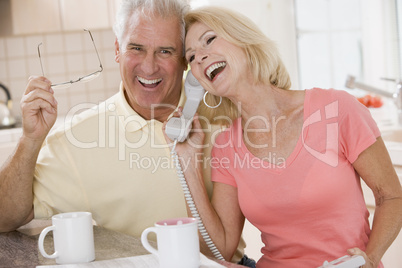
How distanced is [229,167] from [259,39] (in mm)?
371

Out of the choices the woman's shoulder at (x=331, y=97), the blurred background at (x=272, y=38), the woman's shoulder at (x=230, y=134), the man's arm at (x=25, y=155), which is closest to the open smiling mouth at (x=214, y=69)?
the woman's shoulder at (x=230, y=134)

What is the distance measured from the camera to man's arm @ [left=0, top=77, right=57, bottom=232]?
4.79ft

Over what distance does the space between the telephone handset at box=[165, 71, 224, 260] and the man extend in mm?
77

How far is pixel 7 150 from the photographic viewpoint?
3320mm

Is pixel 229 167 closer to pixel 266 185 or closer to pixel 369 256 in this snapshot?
pixel 266 185

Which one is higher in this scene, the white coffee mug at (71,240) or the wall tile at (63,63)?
the wall tile at (63,63)

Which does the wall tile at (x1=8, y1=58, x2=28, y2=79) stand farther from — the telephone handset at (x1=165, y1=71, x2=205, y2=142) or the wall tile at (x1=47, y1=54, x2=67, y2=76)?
the telephone handset at (x1=165, y1=71, x2=205, y2=142)

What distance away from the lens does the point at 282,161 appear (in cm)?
152

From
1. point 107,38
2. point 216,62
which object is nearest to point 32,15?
point 107,38

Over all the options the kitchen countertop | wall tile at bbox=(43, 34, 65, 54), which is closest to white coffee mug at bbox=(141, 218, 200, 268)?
the kitchen countertop

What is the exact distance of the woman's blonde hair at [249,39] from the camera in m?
1.56

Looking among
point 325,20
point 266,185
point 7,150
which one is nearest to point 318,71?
point 325,20

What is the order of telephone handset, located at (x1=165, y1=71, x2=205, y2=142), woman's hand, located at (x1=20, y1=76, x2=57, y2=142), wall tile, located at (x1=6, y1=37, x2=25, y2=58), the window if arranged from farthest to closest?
wall tile, located at (x1=6, y1=37, x2=25, y2=58) < the window < telephone handset, located at (x1=165, y1=71, x2=205, y2=142) < woman's hand, located at (x1=20, y1=76, x2=57, y2=142)

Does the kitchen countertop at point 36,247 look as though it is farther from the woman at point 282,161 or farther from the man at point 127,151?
the woman at point 282,161
